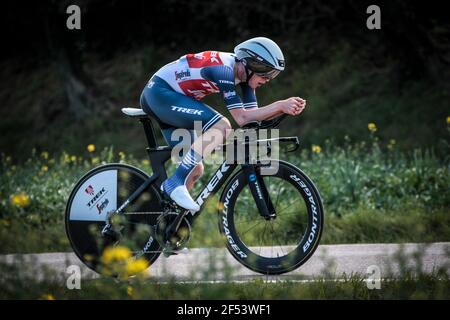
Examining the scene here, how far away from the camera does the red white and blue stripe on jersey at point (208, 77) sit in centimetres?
629

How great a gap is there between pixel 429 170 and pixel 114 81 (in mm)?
14937

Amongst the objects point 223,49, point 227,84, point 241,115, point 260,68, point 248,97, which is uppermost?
point 223,49

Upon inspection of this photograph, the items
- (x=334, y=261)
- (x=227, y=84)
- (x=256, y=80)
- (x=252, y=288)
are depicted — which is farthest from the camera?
(x=334, y=261)

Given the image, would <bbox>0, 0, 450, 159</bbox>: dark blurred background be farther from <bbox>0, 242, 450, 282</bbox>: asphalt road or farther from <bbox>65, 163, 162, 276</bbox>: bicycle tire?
<bbox>65, 163, 162, 276</bbox>: bicycle tire

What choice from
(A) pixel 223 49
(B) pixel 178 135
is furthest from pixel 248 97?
(A) pixel 223 49

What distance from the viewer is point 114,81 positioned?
24.1m

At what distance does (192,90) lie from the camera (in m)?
6.64

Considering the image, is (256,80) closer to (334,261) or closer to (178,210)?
(178,210)

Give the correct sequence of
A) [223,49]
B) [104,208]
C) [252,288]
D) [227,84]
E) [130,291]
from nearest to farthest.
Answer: [130,291] < [252,288] < [227,84] < [104,208] < [223,49]

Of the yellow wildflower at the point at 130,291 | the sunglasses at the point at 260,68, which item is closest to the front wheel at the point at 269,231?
the sunglasses at the point at 260,68

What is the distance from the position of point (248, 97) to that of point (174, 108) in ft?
1.94

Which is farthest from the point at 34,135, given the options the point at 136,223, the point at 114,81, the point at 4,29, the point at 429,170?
the point at 136,223

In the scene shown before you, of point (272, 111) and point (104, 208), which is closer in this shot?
point (272, 111)

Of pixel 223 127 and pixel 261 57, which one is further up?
pixel 261 57
